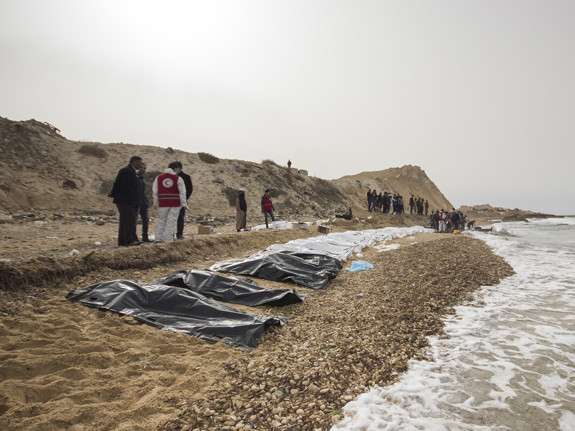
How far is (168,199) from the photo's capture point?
6.25 metres

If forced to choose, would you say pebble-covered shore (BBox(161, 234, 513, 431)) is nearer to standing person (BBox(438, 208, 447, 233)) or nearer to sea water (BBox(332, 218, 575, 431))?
sea water (BBox(332, 218, 575, 431))

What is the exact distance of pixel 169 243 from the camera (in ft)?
20.3

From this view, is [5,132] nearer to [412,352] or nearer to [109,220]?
[109,220]

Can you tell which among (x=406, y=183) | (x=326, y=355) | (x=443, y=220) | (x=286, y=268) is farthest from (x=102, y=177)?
(x=406, y=183)

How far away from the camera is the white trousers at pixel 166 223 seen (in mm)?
6345

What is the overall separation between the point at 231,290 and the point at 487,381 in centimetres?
302

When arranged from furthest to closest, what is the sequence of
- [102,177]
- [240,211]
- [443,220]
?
[443,220], [102,177], [240,211]

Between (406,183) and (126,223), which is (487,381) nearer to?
(126,223)

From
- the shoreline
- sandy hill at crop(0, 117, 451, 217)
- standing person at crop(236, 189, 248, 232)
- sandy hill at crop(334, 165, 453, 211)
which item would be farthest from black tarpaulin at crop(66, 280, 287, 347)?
sandy hill at crop(334, 165, 453, 211)

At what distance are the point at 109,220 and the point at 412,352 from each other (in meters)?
12.3

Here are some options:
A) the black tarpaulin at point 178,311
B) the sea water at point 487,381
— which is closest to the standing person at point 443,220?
the sea water at point 487,381

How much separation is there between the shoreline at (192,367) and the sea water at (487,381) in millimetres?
162

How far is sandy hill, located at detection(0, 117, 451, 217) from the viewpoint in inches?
546

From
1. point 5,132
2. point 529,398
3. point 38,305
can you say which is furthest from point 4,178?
point 529,398
